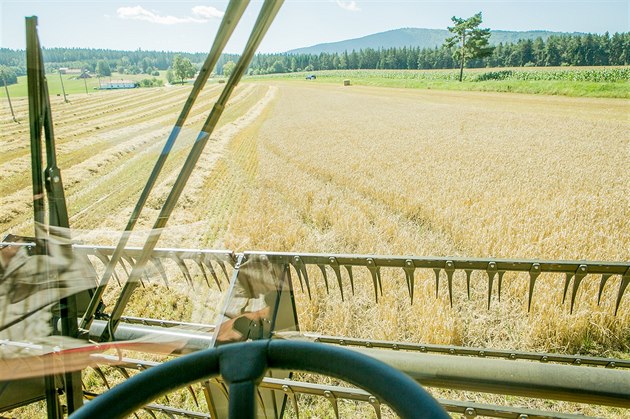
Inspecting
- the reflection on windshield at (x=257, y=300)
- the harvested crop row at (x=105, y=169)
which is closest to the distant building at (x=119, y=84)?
the harvested crop row at (x=105, y=169)

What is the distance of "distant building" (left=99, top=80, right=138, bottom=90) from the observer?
1.42m

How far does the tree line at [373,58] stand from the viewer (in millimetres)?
1105

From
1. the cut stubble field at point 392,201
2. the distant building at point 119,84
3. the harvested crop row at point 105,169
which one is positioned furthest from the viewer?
the cut stubble field at point 392,201

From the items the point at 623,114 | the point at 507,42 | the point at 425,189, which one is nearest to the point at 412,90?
the point at 623,114

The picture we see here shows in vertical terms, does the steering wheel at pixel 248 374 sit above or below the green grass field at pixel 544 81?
below

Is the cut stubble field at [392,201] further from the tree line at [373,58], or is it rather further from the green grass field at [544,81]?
the green grass field at [544,81]

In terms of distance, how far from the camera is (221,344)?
53.7 inches

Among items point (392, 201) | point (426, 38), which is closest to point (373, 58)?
point (426, 38)

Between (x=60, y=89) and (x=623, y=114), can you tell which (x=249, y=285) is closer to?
(x=60, y=89)

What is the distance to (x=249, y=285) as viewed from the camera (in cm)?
165

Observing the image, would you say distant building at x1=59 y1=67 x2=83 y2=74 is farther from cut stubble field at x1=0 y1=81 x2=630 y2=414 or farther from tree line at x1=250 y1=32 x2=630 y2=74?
tree line at x1=250 y1=32 x2=630 y2=74

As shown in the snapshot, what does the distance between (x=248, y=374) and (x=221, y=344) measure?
85cm

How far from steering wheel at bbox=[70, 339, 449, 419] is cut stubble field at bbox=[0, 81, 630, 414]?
2.21 feet

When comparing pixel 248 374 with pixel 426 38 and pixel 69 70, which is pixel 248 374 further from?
pixel 426 38
